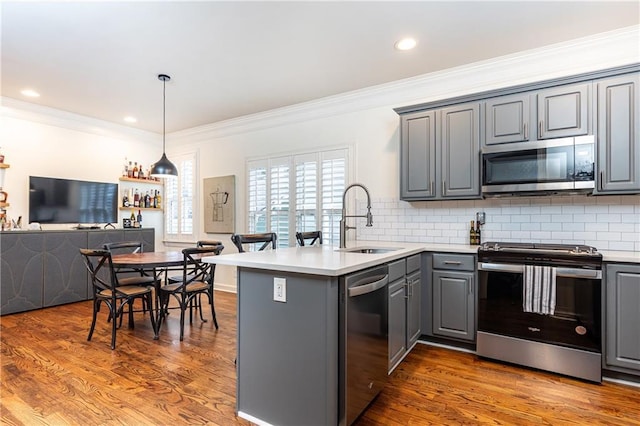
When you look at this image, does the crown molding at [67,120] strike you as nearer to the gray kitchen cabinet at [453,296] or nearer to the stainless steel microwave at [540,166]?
the gray kitchen cabinet at [453,296]

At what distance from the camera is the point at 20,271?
4.18 metres

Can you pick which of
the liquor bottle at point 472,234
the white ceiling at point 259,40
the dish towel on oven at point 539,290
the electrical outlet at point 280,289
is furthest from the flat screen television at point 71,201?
the dish towel on oven at point 539,290

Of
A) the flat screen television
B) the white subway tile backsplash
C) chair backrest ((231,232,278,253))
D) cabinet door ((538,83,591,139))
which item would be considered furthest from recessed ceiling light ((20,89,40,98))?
cabinet door ((538,83,591,139))

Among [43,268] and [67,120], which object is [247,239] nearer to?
[43,268]

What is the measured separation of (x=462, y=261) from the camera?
3.00 metres

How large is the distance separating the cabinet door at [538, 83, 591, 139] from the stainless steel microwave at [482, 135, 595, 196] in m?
0.08

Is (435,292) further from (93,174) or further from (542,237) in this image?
(93,174)

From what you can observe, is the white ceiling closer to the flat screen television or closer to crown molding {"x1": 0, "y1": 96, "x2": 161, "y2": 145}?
crown molding {"x1": 0, "y1": 96, "x2": 161, "y2": 145}

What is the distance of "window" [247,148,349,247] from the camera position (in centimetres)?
435

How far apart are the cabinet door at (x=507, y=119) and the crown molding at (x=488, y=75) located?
0.42m

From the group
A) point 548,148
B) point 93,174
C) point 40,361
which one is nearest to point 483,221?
point 548,148

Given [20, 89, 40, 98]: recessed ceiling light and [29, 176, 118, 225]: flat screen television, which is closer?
[20, 89, 40, 98]: recessed ceiling light

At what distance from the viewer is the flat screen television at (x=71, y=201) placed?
183 inches

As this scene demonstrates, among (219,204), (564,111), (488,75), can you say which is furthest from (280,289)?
(219,204)
